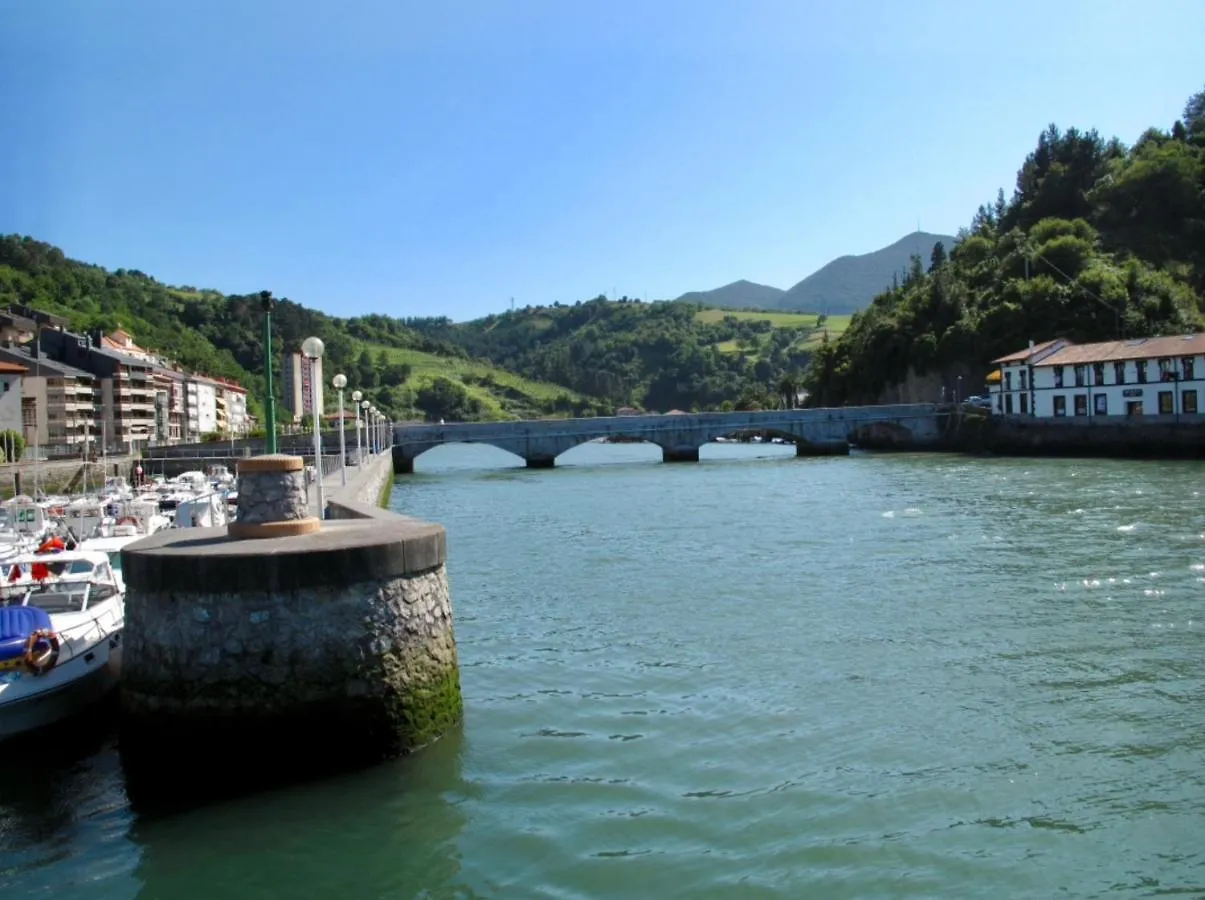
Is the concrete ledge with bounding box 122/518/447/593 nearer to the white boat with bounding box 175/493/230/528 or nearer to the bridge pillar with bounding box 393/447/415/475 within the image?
the white boat with bounding box 175/493/230/528

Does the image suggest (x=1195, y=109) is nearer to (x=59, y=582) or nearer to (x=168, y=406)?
(x=168, y=406)

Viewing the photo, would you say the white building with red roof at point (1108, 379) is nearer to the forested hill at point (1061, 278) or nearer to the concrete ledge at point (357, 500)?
the forested hill at point (1061, 278)

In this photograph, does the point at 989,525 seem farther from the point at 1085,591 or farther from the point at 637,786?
the point at 637,786

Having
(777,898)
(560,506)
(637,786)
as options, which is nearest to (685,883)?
(777,898)

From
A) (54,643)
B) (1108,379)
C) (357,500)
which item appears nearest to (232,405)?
(1108,379)

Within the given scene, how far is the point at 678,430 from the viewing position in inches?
3789

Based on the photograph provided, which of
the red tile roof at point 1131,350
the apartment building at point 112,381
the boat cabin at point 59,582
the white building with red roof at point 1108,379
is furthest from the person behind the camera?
the apartment building at point 112,381

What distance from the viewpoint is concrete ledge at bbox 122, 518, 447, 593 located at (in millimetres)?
11367

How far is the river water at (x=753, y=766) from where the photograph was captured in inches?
387

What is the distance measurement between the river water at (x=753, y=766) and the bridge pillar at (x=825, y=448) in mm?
71436

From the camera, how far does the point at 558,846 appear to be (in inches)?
407

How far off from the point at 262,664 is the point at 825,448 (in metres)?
89.1

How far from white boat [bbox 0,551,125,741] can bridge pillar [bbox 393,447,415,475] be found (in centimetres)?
7480

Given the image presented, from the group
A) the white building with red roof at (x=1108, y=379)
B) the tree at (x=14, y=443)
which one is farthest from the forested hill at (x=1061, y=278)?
the tree at (x=14, y=443)
